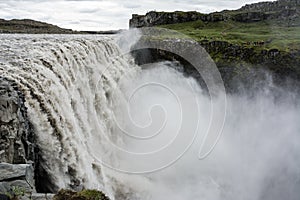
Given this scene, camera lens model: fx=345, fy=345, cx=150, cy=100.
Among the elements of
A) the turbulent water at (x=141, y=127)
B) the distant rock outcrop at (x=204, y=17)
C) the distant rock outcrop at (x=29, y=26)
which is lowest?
the turbulent water at (x=141, y=127)

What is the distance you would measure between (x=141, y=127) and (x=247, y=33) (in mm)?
39428

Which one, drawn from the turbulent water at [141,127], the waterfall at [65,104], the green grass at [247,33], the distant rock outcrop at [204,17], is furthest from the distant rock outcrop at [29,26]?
the waterfall at [65,104]

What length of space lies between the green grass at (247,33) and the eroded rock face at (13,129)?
35576mm

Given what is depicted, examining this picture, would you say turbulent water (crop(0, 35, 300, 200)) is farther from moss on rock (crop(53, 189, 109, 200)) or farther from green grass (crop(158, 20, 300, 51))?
green grass (crop(158, 20, 300, 51))

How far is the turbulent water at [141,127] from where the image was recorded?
1305 cm

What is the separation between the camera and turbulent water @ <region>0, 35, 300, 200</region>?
13055 millimetres

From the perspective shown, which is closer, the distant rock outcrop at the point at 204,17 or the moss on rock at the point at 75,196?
the moss on rock at the point at 75,196

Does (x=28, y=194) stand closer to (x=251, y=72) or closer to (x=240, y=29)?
(x=251, y=72)

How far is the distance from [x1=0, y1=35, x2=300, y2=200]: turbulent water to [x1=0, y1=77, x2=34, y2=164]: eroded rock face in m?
0.98

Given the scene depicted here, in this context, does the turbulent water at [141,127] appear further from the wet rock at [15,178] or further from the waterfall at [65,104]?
the wet rock at [15,178]

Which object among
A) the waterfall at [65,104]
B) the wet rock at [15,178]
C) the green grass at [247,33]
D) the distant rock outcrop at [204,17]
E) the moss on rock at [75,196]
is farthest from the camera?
the distant rock outcrop at [204,17]

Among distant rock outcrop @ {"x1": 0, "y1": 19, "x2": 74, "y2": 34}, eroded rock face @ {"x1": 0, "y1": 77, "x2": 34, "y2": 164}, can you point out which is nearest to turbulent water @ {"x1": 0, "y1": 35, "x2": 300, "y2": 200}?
eroded rock face @ {"x1": 0, "y1": 77, "x2": 34, "y2": 164}

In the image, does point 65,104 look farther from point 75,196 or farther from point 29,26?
point 29,26

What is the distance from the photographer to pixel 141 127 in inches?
1029
